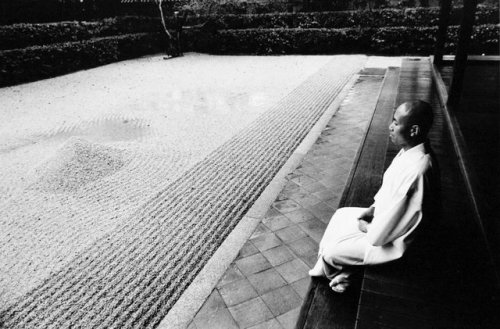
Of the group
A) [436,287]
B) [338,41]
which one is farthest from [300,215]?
[338,41]

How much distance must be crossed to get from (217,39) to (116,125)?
13318mm

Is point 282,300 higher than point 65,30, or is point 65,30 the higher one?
point 65,30

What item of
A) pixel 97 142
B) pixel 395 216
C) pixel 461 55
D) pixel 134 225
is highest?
pixel 461 55

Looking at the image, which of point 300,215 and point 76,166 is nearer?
point 300,215

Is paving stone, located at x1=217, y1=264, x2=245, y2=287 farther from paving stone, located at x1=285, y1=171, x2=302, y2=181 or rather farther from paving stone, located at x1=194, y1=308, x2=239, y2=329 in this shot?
paving stone, located at x1=285, y1=171, x2=302, y2=181

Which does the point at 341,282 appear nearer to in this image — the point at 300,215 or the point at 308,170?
the point at 300,215

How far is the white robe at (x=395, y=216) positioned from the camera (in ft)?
6.44

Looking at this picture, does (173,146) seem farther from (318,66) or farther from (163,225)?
(318,66)

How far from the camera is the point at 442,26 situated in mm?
9289

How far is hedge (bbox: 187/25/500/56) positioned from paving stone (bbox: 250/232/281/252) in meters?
15.0

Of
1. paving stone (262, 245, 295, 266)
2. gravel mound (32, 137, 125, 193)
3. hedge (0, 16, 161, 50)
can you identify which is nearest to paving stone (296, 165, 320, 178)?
paving stone (262, 245, 295, 266)

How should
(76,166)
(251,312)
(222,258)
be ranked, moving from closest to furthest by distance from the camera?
(251,312)
(222,258)
(76,166)

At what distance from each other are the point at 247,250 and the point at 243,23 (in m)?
18.9

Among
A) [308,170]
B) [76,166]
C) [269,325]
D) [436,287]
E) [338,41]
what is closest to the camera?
[436,287]
